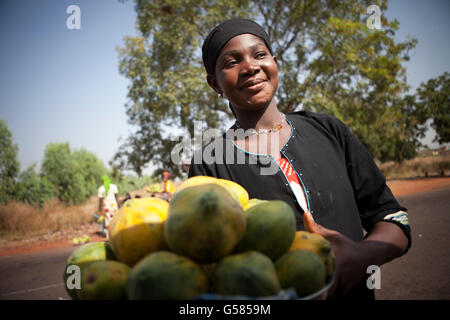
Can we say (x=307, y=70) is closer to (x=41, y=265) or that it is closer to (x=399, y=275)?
(x=399, y=275)

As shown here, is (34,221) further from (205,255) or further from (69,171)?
(69,171)

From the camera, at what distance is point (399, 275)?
4879 millimetres

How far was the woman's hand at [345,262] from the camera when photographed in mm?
1086

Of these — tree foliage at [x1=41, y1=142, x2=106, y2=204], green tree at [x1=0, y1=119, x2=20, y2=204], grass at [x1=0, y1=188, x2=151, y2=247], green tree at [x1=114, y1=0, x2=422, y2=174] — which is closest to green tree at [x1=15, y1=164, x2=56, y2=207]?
green tree at [x1=0, y1=119, x2=20, y2=204]

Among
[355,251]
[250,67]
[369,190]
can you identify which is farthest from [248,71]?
[355,251]

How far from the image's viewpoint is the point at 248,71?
70.4 inches

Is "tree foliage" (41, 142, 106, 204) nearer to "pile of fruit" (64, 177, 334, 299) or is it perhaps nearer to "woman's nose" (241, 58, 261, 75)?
"woman's nose" (241, 58, 261, 75)

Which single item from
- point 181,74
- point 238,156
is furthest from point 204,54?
point 181,74

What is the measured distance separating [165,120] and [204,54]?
13582mm

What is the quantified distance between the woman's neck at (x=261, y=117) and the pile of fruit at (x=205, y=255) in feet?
3.41

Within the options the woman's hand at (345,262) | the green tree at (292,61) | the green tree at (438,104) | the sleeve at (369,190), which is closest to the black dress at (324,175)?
the sleeve at (369,190)

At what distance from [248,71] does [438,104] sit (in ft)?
90.4

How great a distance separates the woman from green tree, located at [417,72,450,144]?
85.5ft

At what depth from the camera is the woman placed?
63.4 inches
